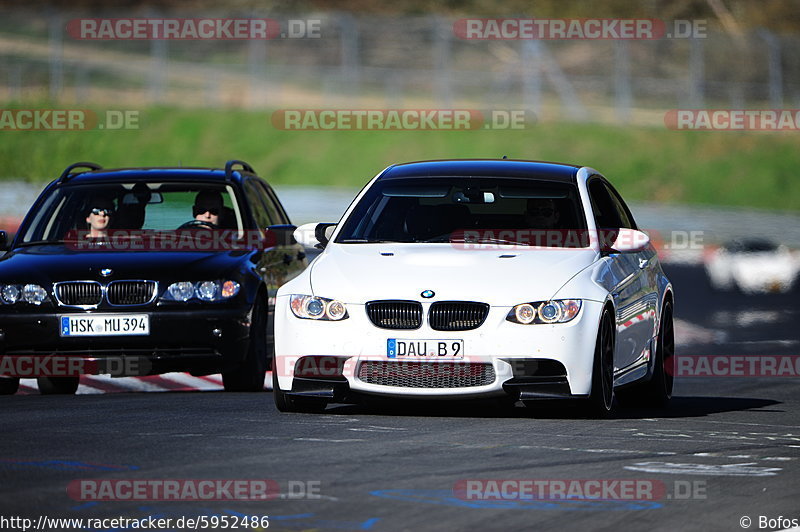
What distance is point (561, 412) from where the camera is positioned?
1057 centimetres

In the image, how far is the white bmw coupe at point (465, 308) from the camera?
387 inches

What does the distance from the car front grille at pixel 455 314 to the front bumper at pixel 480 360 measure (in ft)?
0.18

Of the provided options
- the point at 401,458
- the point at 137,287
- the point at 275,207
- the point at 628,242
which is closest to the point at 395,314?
the point at 628,242

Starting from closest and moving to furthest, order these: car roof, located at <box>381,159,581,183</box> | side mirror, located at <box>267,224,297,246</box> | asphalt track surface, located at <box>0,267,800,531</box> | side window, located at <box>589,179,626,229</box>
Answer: asphalt track surface, located at <box>0,267,800,531</box> → car roof, located at <box>381,159,581,183</box> → side window, located at <box>589,179,626,229</box> → side mirror, located at <box>267,224,297,246</box>

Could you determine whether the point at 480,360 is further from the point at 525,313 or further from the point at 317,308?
the point at 317,308

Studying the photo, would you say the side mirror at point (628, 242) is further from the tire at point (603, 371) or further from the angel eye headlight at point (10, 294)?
the angel eye headlight at point (10, 294)

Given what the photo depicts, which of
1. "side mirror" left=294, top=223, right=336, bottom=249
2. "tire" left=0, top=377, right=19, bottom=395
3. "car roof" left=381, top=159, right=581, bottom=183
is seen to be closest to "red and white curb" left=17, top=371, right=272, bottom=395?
"tire" left=0, top=377, right=19, bottom=395

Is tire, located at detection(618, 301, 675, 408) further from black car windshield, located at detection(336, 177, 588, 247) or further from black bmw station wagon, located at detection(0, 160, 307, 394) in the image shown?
black bmw station wagon, located at detection(0, 160, 307, 394)

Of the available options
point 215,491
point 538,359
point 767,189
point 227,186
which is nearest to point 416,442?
point 538,359

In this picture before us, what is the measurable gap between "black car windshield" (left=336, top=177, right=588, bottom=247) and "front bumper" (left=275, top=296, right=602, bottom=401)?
100 centimetres

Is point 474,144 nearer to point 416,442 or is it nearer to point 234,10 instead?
point 234,10

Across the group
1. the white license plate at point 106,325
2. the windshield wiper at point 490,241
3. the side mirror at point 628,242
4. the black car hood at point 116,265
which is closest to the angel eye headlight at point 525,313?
the windshield wiper at point 490,241

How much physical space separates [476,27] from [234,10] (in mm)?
22918

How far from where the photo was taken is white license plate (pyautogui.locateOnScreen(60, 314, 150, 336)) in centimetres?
1184
